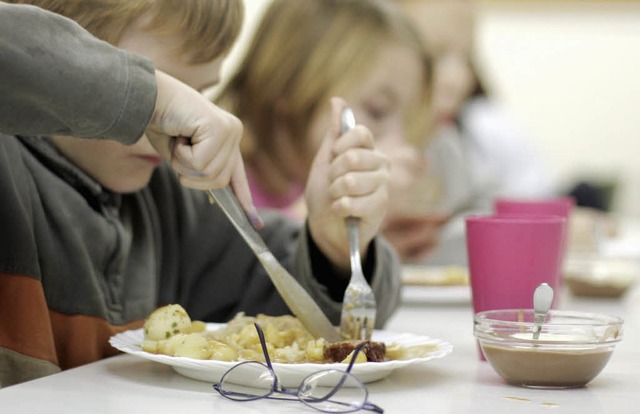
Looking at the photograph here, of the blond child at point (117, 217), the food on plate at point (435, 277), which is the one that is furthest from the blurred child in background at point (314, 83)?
the blond child at point (117, 217)

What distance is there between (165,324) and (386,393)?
205 millimetres

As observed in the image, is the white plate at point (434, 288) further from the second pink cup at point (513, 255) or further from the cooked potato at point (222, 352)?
the cooked potato at point (222, 352)

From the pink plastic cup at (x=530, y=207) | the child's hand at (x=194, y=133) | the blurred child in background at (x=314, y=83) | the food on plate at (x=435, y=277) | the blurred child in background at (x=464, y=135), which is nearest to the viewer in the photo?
the child's hand at (x=194, y=133)

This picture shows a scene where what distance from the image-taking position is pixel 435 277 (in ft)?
4.76

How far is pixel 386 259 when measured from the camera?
1.10 metres

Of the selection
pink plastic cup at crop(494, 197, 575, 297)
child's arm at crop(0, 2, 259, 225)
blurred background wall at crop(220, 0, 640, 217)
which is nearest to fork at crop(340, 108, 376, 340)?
child's arm at crop(0, 2, 259, 225)

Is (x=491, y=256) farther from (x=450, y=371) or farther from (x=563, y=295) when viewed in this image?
(x=563, y=295)

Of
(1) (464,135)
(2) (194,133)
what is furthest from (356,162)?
(1) (464,135)

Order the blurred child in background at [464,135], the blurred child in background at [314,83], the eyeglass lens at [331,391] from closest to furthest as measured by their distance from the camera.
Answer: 1. the eyeglass lens at [331,391]
2. the blurred child in background at [314,83]
3. the blurred child in background at [464,135]

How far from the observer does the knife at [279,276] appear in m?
0.85

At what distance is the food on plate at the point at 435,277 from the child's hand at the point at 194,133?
25.8 inches

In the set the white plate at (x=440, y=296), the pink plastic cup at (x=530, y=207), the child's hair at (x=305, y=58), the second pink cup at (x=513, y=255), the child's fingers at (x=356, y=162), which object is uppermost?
the child's hair at (x=305, y=58)

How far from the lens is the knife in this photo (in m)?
0.85

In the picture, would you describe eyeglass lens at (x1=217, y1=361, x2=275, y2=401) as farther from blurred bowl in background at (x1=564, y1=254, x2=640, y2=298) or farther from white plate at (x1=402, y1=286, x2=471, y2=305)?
blurred bowl in background at (x1=564, y1=254, x2=640, y2=298)
